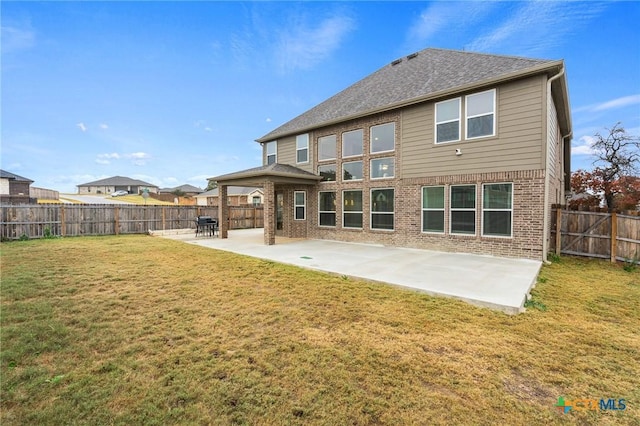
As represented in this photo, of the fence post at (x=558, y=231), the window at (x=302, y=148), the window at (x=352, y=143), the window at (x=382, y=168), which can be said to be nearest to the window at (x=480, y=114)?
the window at (x=382, y=168)

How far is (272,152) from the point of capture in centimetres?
1568

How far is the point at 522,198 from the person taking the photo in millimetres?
8086

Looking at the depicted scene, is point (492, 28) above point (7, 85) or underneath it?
above

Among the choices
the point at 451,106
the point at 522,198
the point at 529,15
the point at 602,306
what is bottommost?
the point at 602,306

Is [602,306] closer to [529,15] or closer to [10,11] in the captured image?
[529,15]

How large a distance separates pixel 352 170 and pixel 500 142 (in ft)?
18.2

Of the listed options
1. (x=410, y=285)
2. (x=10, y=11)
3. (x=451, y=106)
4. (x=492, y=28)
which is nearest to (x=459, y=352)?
(x=410, y=285)

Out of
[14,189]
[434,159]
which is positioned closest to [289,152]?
[434,159]

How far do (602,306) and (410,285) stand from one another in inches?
123

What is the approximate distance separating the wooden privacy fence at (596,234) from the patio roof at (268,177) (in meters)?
9.17

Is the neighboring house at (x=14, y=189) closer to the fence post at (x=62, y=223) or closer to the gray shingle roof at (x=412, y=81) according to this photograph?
the fence post at (x=62, y=223)

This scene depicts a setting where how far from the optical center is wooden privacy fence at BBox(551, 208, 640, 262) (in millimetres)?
8031

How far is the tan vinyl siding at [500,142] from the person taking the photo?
785 cm

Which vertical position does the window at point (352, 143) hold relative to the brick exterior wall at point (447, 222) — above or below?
above
